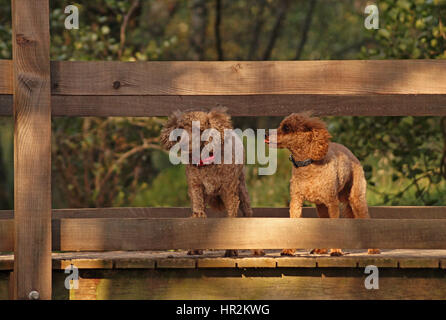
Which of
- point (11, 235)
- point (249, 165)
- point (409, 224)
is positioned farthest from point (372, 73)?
point (249, 165)

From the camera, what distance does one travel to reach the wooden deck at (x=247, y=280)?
15.1ft

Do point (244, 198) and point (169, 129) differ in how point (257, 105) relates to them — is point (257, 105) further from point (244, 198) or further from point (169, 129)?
point (169, 129)

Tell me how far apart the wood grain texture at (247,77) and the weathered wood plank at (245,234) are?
0.72 metres

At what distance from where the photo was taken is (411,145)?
783 cm

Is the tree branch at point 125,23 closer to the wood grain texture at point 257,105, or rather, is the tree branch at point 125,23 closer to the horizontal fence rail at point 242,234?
the wood grain texture at point 257,105

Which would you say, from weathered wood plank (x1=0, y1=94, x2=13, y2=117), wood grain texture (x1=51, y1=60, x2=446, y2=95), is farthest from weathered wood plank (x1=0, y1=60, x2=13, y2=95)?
weathered wood plank (x1=0, y1=94, x2=13, y2=117)

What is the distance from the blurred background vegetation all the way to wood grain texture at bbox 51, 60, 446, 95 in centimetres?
289

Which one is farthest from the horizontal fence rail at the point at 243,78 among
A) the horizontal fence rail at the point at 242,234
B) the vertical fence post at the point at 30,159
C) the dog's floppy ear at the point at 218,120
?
the horizontal fence rail at the point at 242,234

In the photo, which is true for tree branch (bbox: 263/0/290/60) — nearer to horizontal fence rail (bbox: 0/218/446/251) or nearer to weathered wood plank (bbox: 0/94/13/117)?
weathered wood plank (bbox: 0/94/13/117)

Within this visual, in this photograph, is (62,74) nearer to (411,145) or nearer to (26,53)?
(26,53)

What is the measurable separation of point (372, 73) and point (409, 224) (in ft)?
2.82

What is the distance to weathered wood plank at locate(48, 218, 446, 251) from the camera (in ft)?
14.6

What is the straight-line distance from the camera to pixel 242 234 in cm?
448

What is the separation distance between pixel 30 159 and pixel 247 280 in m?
1.39
